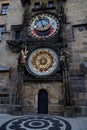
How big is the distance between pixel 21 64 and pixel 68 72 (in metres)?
3.68

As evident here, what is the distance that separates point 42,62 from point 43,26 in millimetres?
3450

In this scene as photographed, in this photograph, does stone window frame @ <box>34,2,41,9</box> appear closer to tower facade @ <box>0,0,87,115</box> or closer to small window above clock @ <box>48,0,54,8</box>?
tower facade @ <box>0,0,87,115</box>

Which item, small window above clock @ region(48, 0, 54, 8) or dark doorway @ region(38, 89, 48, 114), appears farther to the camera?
small window above clock @ region(48, 0, 54, 8)

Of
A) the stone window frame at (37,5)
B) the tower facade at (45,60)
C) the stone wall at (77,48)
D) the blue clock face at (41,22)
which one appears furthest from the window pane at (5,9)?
the stone wall at (77,48)

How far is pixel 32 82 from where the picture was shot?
10.7m

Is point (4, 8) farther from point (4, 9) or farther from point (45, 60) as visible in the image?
point (45, 60)

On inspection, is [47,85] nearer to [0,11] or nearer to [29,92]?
[29,92]

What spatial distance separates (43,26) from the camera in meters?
12.2

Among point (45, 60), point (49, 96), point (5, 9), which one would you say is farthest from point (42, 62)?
point (5, 9)

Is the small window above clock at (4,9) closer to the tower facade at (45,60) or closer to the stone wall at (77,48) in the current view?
the tower facade at (45,60)

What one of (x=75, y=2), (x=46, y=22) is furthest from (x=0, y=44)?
(x=75, y=2)

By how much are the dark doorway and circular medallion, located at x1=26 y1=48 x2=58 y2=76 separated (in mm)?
1461

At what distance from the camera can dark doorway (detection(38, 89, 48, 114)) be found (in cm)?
1000

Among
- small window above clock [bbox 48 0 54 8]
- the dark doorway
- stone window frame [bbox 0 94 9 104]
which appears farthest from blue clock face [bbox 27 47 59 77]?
small window above clock [bbox 48 0 54 8]
